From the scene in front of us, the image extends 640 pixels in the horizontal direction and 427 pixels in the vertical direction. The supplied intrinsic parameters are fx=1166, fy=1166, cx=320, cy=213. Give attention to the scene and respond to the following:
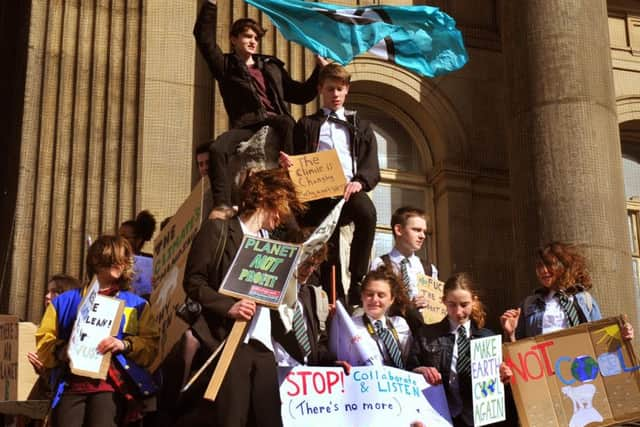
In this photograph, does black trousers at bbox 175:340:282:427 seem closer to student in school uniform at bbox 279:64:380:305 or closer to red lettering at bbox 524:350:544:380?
red lettering at bbox 524:350:544:380

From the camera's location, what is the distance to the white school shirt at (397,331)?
24.4ft

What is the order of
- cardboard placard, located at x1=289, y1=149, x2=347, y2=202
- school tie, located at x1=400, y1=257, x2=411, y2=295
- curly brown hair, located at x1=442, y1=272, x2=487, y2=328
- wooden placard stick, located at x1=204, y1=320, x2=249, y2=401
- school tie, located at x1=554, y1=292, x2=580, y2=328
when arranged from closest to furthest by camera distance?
wooden placard stick, located at x1=204, y1=320, x2=249, y2=401 < curly brown hair, located at x1=442, y1=272, x2=487, y2=328 < school tie, located at x1=554, y1=292, x2=580, y2=328 < cardboard placard, located at x1=289, y1=149, x2=347, y2=202 < school tie, located at x1=400, y1=257, x2=411, y2=295

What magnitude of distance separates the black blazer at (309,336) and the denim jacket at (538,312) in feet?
4.91

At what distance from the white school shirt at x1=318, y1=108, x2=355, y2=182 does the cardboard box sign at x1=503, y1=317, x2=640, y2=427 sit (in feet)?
7.13

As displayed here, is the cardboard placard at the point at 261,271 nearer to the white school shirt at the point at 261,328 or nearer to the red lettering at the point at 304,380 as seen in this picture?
the white school shirt at the point at 261,328

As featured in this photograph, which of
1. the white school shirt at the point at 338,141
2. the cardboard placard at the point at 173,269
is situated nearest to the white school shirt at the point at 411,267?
the white school shirt at the point at 338,141

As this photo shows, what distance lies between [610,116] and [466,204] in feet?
9.48

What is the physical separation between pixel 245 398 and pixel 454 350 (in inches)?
79.9

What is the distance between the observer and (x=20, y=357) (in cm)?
732

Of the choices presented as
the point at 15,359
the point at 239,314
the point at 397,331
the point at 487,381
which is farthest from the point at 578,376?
the point at 15,359

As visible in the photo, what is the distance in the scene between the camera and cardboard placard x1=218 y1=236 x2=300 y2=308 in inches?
239

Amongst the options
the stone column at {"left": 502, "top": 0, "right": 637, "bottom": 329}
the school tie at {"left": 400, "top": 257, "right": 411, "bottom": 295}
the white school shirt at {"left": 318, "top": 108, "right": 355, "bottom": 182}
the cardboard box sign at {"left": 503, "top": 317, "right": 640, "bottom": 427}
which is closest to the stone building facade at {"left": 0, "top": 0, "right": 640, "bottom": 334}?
the stone column at {"left": 502, "top": 0, "right": 637, "bottom": 329}

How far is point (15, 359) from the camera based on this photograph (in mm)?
7336

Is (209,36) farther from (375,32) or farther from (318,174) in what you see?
(375,32)
